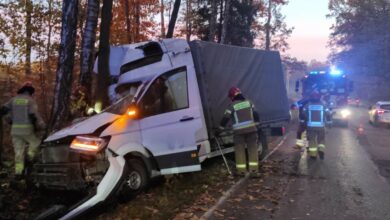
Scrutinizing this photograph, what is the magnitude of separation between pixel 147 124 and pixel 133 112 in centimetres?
35

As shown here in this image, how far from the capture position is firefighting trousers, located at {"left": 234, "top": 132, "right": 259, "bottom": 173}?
30.6 ft

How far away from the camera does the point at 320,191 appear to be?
796cm

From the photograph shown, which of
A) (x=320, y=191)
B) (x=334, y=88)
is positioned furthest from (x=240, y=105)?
(x=334, y=88)

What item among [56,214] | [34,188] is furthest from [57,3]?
[56,214]

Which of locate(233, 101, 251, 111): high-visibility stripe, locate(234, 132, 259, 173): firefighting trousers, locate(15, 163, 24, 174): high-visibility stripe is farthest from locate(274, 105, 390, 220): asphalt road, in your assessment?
locate(15, 163, 24, 174): high-visibility stripe

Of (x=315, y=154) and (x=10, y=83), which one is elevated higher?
(x=10, y=83)

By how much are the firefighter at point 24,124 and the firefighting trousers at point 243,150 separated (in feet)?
12.9

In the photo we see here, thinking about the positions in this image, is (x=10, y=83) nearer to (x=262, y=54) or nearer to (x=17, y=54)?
(x=17, y=54)

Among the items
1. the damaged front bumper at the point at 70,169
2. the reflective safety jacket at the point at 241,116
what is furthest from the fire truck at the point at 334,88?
the damaged front bumper at the point at 70,169

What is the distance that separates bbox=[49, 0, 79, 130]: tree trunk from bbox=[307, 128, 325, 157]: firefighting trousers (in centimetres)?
612

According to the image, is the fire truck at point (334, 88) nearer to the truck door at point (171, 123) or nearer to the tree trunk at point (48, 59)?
the tree trunk at point (48, 59)

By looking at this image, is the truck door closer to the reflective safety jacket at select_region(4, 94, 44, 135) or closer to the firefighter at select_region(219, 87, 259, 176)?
the firefighter at select_region(219, 87, 259, 176)

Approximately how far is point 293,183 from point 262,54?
4.34 m

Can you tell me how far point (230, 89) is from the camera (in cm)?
944
